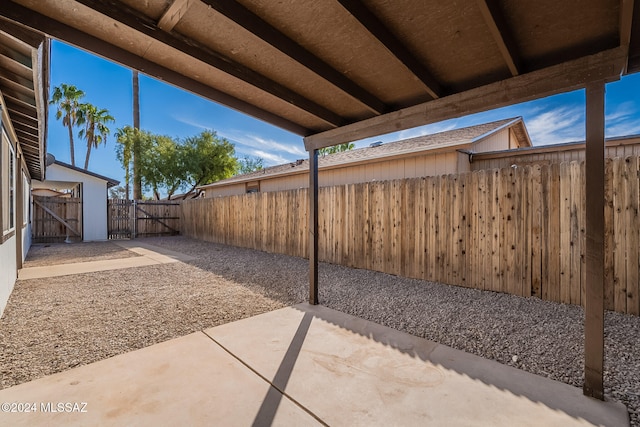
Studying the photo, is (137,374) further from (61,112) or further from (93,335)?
(61,112)

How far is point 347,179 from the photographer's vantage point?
390 inches

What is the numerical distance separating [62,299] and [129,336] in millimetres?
2193

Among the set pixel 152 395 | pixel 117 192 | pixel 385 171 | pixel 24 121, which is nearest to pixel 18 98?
pixel 24 121

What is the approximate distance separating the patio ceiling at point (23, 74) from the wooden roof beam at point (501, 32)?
3081 mm

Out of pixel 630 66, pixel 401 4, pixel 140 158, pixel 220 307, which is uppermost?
pixel 140 158

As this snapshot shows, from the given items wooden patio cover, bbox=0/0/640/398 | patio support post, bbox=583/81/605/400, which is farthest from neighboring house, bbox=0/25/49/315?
patio support post, bbox=583/81/605/400

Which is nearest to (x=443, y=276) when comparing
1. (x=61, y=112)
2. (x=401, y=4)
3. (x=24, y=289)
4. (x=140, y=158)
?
(x=401, y=4)

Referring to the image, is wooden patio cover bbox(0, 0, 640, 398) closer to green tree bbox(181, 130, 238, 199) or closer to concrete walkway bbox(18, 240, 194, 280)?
concrete walkway bbox(18, 240, 194, 280)

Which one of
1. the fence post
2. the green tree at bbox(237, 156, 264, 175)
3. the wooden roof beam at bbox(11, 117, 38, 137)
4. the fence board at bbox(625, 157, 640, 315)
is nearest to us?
the fence board at bbox(625, 157, 640, 315)

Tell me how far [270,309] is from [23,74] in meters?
3.88

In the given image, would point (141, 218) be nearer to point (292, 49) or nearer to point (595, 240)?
point (292, 49)

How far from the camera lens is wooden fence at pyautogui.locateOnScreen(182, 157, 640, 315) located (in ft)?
11.7

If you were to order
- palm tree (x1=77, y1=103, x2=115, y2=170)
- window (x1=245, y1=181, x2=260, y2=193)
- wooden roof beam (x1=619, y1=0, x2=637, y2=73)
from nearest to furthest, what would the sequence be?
1. wooden roof beam (x1=619, y1=0, x2=637, y2=73)
2. window (x1=245, y1=181, x2=260, y2=193)
3. palm tree (x1=77, y1=103, x2=115, y2=170)

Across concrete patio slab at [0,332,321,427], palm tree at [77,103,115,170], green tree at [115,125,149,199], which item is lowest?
concrete patio slab at [0,332,321,427]
